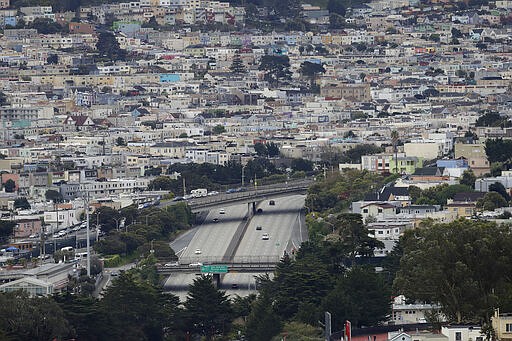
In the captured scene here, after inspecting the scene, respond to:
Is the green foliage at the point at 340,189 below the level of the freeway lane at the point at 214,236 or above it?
A: above

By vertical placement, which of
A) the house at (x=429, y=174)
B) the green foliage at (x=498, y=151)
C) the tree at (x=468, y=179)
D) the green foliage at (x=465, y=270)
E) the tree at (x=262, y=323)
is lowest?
the tree at (x=262, y=323)

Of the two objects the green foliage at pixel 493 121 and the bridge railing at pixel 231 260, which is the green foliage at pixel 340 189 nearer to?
the bridge railing at pixel 231 260

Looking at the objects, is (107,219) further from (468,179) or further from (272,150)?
(272,150)

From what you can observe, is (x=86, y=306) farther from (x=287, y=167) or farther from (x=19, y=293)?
(x=287, y=167)

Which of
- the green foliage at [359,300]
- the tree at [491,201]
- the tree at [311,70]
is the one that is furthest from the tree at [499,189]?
the tree at [311,70]

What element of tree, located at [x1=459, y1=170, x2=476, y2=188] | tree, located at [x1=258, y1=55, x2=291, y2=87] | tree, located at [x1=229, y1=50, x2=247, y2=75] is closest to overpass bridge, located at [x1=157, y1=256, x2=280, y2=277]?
tree, located at [x1=459, y1=170, x2=476, y2=188]

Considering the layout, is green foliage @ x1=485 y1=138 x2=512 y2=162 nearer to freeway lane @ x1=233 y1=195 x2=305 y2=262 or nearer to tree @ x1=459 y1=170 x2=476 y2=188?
tree @ x1=459 y1=170 x2=476 y2=188

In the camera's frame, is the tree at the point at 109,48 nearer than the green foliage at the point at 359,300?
No
